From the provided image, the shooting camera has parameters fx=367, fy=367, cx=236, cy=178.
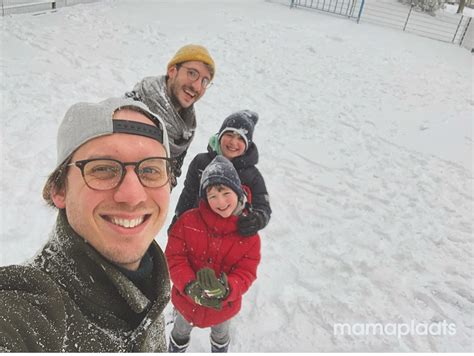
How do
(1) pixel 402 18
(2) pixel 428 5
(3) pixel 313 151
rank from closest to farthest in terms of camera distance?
(3) pixel 313 151 < (1) pixel 402 18 < (2) pixel 428 5

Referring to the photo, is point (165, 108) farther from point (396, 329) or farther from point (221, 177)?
point (396, 329)

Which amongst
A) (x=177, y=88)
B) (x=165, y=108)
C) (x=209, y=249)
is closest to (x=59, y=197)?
(x=209, y=249)

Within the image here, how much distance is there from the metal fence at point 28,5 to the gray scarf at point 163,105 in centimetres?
888

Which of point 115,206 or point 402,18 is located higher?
point 402,18

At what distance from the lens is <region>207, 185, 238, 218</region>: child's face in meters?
2.56

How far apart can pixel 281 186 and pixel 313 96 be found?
4.44 metres

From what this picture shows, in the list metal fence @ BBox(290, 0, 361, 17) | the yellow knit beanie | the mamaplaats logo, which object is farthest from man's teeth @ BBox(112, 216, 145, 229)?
metal fence @ BBox(290, 0, 361, 17)

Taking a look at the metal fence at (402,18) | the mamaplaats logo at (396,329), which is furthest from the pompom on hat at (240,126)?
the metal fence at (402,18)

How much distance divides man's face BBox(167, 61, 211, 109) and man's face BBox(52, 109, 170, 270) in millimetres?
1473

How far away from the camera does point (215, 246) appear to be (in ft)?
8.58

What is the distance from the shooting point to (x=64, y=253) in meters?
1.35

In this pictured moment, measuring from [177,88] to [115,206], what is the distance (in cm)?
170

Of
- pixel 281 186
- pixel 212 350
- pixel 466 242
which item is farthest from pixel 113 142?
pixel 466 242

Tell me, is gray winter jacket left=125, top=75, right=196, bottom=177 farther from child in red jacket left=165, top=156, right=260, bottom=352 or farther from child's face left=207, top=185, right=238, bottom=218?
child's face left=207, top=185, right=238, bottom=218
